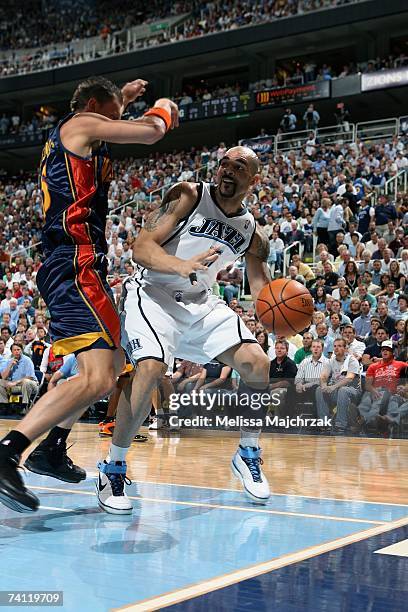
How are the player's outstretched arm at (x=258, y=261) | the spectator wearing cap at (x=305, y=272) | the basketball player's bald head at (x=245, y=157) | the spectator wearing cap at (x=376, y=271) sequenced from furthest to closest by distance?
the spectator wearing cap at (x=305, y=272), the spectator wearing cap at (x=376, y=271), the player's outstretched arm at (x=258, y=261), the basketball player's bald head at (x=245, y=157)

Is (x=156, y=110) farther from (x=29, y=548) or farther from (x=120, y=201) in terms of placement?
(x=120, y=201)

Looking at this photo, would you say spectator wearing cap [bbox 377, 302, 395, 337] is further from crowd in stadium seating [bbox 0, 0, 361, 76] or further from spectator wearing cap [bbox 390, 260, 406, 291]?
crowd in stadium seating [bbox 0, 0, 361, 76]

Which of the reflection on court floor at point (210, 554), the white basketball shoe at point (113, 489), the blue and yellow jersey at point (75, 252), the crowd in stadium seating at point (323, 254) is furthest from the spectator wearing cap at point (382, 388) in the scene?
the blue and yellow jersey at point (75, 252)

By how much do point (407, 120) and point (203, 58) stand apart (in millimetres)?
10530

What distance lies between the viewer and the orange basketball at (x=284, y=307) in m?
4.53

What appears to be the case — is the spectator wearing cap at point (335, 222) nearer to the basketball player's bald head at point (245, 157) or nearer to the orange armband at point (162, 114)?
the basketball player's bald head at point (245, 157)

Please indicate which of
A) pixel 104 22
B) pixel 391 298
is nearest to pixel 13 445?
pixel 391 298

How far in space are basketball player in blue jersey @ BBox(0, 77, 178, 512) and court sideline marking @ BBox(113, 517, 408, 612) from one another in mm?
1105

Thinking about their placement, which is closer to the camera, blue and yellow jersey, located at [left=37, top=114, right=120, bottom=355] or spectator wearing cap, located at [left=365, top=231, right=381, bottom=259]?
blue and yellow jersey, located at [left=37, top=114, right=120, bottom=355]

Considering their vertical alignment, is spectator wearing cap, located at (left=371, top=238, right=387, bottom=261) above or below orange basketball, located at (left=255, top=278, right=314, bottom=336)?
above

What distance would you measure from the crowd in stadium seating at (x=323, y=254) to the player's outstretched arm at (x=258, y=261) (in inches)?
190

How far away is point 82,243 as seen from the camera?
3727 mm

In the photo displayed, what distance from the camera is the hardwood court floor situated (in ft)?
8.04

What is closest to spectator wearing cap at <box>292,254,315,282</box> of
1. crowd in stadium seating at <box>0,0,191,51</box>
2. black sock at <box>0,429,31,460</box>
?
black sock at <box>0,429,31,460</box>
